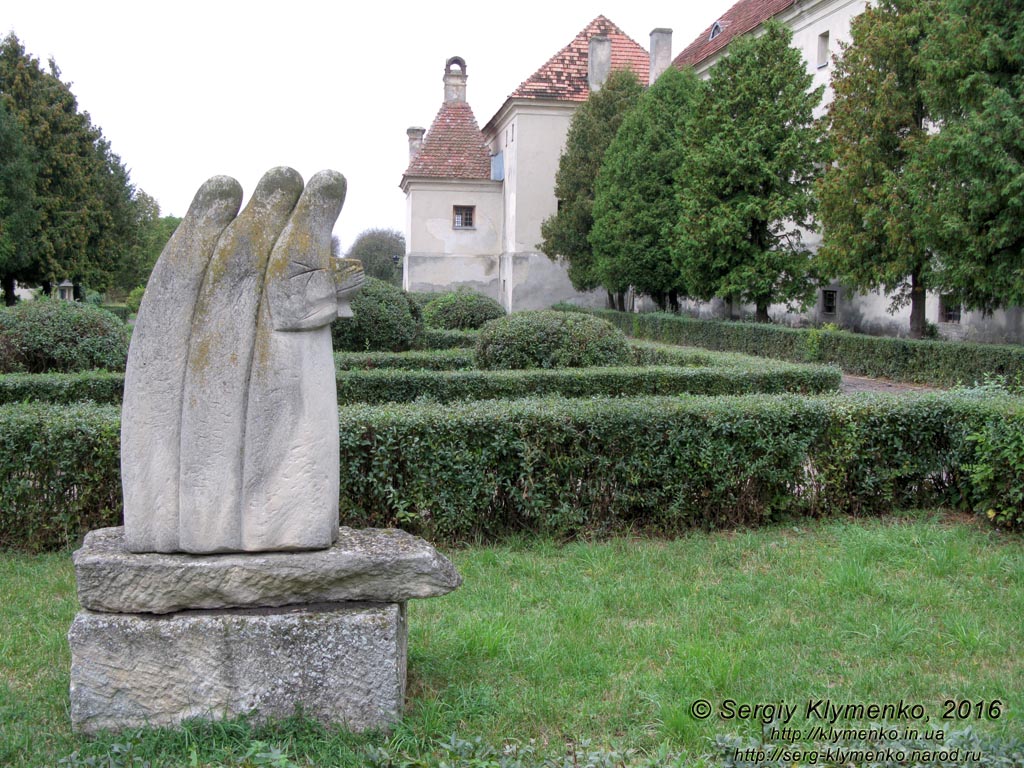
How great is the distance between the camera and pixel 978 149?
14.0 m

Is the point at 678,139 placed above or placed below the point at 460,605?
above

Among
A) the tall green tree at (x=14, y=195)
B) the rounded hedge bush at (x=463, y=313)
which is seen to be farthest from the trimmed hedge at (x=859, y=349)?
the tall green tree at (x=14, y=195)

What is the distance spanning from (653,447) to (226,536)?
3.79m

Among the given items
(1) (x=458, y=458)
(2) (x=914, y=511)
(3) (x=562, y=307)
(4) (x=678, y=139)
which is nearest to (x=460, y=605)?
(1) (x=458, y=458)

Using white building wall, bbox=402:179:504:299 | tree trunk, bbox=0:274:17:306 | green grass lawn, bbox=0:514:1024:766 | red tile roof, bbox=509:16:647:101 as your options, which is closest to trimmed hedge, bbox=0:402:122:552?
green grass lawn, bbox=0:514:1024:766

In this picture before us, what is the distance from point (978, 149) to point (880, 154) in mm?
4289

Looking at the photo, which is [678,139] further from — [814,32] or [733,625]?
[733,625]

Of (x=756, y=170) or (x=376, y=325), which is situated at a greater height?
(x=756, y=170)

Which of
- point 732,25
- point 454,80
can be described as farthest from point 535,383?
point 454,80

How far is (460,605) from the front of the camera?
480cm

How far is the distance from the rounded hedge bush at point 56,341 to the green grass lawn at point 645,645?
742cm

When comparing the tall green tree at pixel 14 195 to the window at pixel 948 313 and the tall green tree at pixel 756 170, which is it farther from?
the window at pixel 948 313

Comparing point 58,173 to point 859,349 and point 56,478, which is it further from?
point 56,478

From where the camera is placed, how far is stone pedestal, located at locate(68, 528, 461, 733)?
3242 mm
